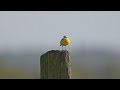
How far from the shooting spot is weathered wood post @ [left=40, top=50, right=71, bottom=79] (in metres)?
3.02

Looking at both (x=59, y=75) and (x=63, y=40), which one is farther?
(x=63, y=40)

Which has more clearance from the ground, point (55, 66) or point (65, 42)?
point (65, 42)

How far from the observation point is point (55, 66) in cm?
307

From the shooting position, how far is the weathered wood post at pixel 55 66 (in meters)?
3.02

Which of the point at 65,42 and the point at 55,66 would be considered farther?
the point at 65,42

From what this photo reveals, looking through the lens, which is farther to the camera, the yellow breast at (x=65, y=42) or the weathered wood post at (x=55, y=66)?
the yellow breast at (x=65, y=42)

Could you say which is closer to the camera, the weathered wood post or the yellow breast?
the weathered wood post

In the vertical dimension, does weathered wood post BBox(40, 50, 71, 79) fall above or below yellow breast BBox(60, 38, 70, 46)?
below

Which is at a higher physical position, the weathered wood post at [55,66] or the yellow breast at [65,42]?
the yellow breast at [65,42]
